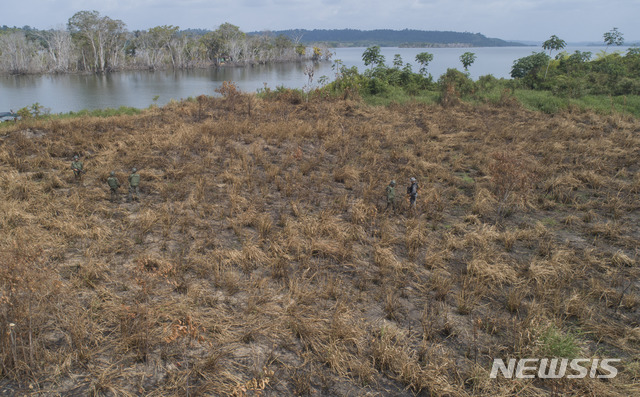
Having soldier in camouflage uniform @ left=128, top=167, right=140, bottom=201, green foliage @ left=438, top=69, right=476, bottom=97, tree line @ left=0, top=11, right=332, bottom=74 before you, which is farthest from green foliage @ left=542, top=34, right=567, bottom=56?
soldier in camouflage uniform @ left=128, top=167, right=140, bottom=201

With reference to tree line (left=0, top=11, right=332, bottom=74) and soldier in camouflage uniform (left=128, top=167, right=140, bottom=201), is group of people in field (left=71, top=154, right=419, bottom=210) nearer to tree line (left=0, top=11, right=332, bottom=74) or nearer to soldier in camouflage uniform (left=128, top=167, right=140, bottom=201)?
soldier in camouflage uniform (left=128, top=167, right=140, bottom=201)

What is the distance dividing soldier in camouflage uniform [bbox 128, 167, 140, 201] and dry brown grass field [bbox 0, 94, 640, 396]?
22 cm

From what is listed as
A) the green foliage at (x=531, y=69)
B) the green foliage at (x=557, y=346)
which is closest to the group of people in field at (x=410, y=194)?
the green foliage at (x=557, y=346)

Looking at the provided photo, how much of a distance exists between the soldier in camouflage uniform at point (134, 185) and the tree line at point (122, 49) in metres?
40.2

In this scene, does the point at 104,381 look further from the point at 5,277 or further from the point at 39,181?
the point at 39,181

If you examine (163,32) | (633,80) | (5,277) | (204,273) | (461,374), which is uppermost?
(163,32)

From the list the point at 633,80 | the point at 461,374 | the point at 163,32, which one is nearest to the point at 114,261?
the point at 461,374

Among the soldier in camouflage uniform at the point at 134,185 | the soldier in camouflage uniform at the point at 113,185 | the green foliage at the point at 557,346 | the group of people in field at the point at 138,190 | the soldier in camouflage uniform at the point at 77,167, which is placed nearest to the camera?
the green foliage at the point at 557,346

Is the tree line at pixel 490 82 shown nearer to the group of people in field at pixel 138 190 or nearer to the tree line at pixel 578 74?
the tree line at pixel 578 74

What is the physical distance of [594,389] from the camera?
167 inches

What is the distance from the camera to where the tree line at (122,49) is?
64.1 m

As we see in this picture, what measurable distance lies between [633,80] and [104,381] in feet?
98.3

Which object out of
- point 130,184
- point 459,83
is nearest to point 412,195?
point 130,184

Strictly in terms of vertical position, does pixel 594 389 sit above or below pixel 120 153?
below
